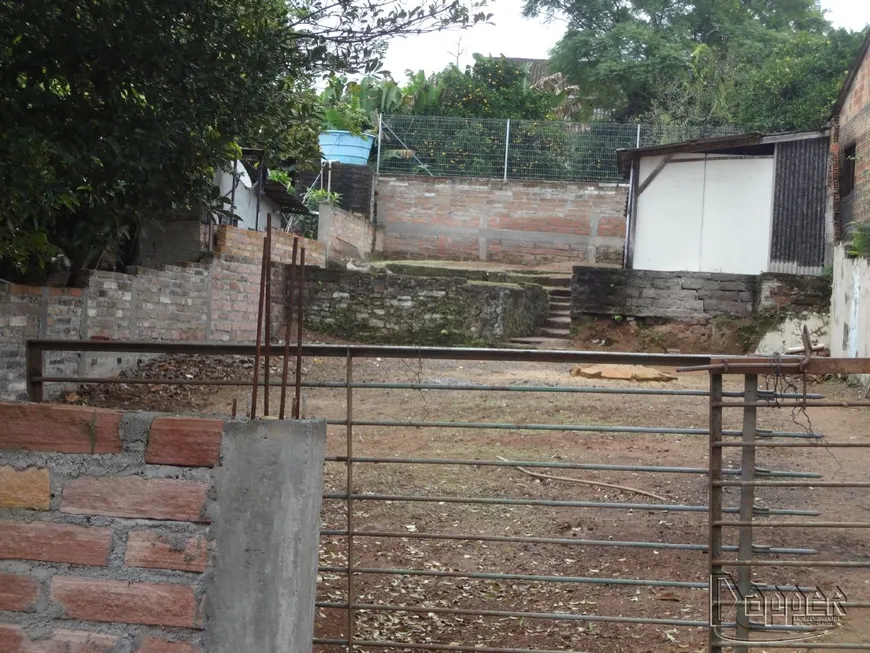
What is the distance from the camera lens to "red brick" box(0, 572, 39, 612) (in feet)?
6.18

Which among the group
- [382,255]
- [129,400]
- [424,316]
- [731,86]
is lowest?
[129,400]

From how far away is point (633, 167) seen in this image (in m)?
14.6

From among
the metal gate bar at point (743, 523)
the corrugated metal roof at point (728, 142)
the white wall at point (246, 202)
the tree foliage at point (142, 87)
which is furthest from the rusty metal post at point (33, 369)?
the white wall at point (246, 202)

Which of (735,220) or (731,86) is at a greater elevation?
(731,86)

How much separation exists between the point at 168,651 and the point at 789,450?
248 inches

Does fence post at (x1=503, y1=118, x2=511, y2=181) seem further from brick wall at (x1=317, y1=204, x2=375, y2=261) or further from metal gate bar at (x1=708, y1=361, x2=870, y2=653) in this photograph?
metal gate bar at (x1=708, y1=361, x2=870, y2=653)

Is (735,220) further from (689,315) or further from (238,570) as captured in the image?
(238,570)

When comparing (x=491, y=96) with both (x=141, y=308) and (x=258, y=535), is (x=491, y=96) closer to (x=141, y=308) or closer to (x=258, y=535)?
(x=141, y=308)

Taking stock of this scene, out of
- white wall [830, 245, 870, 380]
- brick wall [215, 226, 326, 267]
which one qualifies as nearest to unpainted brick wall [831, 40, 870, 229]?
white wall [830, 245, 870, 380]

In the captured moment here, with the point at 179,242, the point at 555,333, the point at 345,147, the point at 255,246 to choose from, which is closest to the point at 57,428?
the point at 179,242

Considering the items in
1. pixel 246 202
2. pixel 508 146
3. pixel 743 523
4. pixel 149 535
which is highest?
pixel 508 146

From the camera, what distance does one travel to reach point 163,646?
1.85 metres

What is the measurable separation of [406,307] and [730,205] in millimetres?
5206

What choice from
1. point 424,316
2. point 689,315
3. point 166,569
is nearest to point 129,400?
point 424,316
